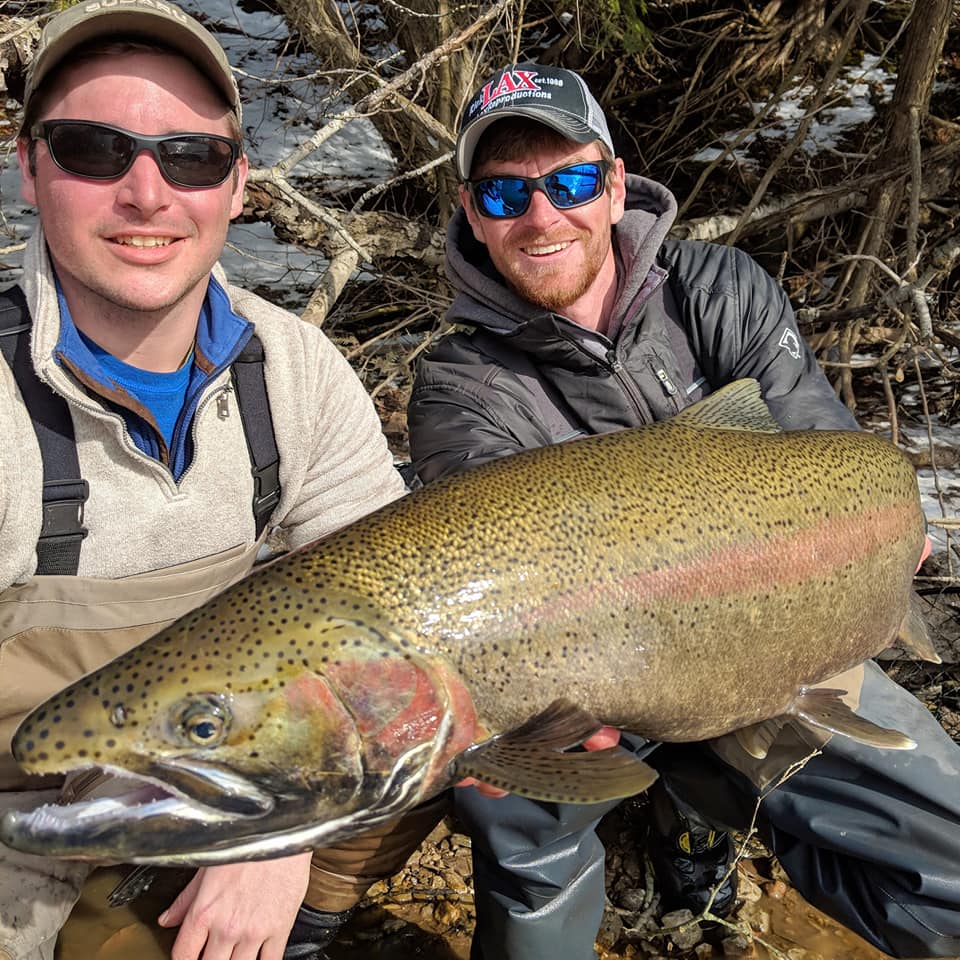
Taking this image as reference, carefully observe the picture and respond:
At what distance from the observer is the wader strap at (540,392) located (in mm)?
2846

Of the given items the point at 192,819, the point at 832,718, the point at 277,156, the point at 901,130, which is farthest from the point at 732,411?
the point at 277,156

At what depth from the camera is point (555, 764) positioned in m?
1.60

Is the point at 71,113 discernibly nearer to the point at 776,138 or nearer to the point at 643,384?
the point at 643,384

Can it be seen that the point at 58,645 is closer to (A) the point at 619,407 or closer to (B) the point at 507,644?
(B) the point at 507,644

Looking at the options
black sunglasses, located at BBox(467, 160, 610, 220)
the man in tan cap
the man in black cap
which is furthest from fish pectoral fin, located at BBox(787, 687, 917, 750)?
black sunglasses, located at BBox(467, 160, 610, 220)

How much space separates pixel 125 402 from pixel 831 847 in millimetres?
2215

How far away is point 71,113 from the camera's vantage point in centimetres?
212

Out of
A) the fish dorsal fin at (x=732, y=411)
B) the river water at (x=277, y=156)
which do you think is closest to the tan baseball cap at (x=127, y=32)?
the fish dorsal fin at (x=732, y=411)

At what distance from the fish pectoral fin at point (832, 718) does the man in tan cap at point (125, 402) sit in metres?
1.27

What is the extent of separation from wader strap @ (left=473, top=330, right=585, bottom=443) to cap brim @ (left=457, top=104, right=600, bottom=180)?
629 millimetres

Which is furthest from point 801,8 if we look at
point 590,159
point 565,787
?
point 565,787

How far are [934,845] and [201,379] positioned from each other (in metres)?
2.29

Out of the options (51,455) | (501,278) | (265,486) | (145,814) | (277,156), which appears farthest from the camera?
(277,156)

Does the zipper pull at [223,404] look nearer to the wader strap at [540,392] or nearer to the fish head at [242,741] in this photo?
the fish head at [242,741]
